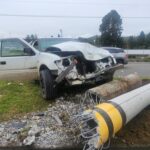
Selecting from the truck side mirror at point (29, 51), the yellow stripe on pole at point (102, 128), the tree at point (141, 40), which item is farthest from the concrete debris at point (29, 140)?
the tree at point (141, 40)

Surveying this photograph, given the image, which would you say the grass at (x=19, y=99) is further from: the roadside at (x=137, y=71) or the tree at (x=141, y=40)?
the tree at (x=141, y=40)

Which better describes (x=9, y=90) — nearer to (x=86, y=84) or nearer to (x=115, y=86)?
(x=86, y=84)

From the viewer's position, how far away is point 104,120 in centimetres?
593

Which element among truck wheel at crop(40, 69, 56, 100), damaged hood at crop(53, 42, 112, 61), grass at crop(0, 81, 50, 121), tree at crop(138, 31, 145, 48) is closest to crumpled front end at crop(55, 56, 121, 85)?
damaged hood at crop(53, 42, 112, 61)

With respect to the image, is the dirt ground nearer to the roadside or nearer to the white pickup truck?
the white pickup truck

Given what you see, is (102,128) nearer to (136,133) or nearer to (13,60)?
(136,133)

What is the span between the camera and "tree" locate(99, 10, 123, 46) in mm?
50125

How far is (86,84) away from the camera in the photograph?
9750 mm

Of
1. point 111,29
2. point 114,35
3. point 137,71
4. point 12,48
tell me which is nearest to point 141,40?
point 114,35

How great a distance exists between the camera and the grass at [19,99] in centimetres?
866

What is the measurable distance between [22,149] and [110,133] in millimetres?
1704

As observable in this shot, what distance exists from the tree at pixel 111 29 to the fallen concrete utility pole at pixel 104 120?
43401 millimetres

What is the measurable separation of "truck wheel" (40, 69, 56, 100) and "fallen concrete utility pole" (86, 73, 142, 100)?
1323 mm

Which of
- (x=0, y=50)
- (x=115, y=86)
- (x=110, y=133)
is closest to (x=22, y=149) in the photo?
(x=110, y=133)
